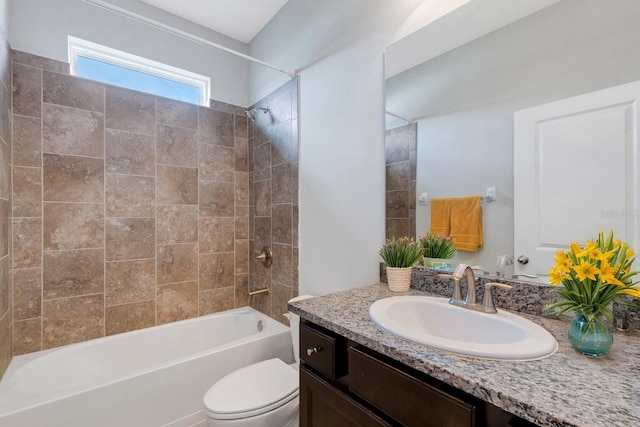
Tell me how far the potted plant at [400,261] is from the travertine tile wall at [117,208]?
5.38 ft

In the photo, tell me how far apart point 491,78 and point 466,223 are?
583mm

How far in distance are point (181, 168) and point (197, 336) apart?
134cm

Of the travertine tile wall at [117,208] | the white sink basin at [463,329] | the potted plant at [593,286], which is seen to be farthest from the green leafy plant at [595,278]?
the travertine tile wall at [117,208]

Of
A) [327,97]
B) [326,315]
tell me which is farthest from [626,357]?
[327,97]

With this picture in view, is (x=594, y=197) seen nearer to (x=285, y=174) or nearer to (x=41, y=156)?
(x=285, y=174)

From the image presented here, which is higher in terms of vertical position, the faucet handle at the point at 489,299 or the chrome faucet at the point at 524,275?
the chrome faucet at the point at 524,275

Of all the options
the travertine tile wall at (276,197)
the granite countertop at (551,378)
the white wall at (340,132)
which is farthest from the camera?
the travertine tile wall at (276,197)

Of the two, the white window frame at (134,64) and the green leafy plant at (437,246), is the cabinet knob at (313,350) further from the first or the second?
the white window frame at (134,64)

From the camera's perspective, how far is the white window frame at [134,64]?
77.5 inches

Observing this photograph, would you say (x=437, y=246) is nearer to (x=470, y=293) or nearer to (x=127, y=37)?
(x=470, y=293)

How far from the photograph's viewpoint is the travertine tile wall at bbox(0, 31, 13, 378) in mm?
1524

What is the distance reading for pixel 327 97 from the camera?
1.82 metres

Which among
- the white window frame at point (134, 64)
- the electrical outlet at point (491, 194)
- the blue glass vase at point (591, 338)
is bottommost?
the blue glass vase at point (591, 338)

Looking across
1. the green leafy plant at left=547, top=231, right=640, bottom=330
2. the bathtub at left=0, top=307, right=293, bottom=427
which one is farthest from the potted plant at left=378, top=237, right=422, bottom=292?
the bathtub at left=0, top=307, right=293, bottom=427
